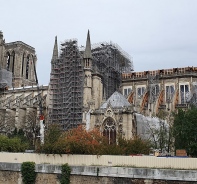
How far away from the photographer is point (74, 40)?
5894 centimetres

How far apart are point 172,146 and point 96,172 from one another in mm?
19734

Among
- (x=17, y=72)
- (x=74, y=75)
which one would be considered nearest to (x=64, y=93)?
(x=74, y=75)

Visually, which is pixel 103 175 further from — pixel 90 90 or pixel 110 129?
pixel 90 90

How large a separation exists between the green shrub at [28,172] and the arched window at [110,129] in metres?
17.9

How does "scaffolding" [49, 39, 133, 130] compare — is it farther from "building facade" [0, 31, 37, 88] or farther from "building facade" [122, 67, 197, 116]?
"building facade" [0, 31, 37, 88]

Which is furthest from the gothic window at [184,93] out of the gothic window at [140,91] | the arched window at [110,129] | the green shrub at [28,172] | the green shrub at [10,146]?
the green shrub at [28,172]

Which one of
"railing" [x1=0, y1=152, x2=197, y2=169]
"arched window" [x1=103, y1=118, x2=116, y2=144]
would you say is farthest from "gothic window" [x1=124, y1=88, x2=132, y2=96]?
"railing" [x1=0, y1=152, x2=197, y2=169]

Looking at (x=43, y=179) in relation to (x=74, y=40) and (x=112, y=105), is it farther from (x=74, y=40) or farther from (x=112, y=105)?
(x=74, y=40)

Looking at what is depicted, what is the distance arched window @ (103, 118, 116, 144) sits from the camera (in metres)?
41.2

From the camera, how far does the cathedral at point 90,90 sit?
179 feet

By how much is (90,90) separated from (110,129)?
13.7 metres

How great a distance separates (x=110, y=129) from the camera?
1639 inches

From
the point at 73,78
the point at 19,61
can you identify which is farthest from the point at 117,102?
the point at 19,61

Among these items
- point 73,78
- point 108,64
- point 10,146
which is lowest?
point 10,146
